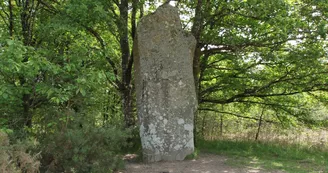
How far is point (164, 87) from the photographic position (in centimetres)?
740

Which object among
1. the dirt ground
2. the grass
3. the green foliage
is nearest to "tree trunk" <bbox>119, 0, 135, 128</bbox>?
the grass

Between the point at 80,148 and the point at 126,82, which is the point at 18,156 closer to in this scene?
the point at 80,148

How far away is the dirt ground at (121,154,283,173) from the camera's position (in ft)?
21.0

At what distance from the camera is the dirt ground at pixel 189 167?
639cm

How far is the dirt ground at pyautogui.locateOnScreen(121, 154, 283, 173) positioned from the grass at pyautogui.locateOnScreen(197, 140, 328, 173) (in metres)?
0.33

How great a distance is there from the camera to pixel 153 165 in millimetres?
7000

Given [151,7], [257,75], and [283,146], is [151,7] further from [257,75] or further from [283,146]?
[283,146]

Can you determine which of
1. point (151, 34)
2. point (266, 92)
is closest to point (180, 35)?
point (151, 34)

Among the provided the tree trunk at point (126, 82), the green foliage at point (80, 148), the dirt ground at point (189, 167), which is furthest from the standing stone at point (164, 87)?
the tree trunk at point (126, 82)

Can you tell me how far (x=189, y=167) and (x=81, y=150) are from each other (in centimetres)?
236

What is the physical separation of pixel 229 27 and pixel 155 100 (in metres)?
3.06

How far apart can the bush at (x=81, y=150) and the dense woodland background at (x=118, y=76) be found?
19 mm

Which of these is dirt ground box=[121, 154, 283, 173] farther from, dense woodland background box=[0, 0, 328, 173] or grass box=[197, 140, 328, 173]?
dense woodland background box=[0, 0, 328, 173]

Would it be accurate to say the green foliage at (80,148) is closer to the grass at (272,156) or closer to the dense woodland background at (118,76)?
the dense woodland background at (118,76)
